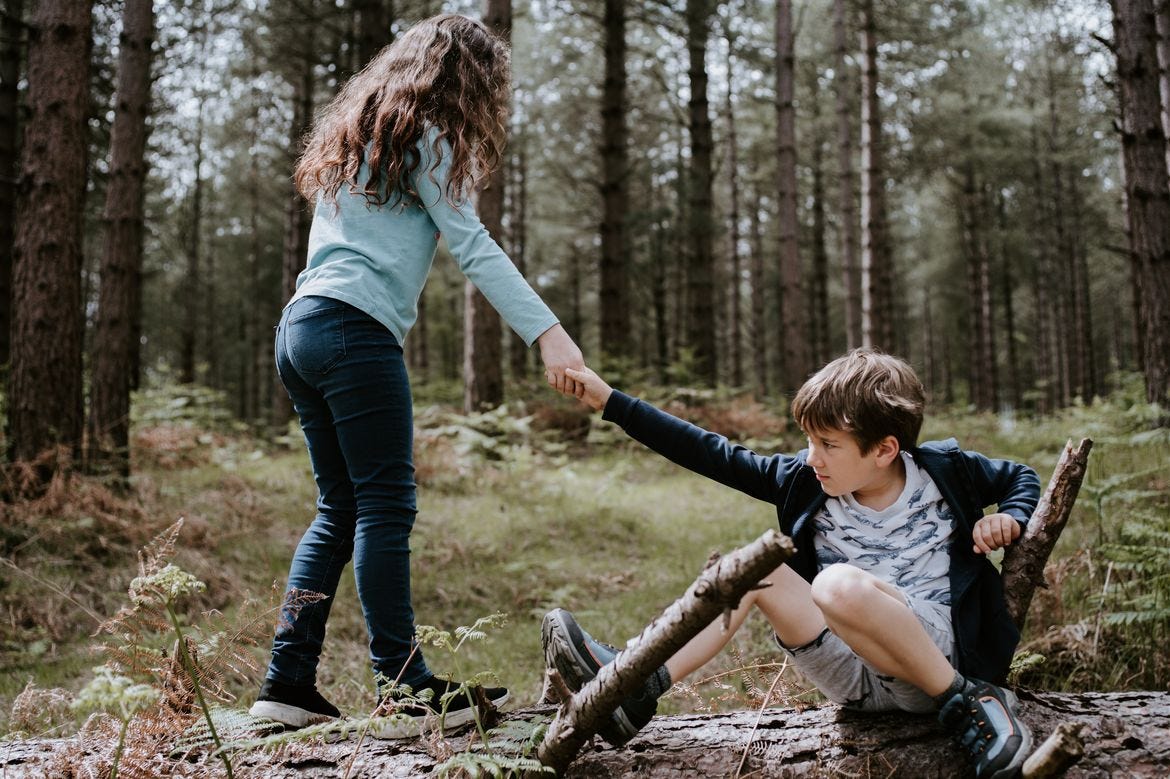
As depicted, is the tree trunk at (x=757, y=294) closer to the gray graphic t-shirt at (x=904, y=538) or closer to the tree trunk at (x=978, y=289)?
the tree trunk at (x=978, y=289)

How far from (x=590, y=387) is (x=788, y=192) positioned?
32.5 feet

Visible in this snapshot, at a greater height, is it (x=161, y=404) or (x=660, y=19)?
(x=660, y=19)

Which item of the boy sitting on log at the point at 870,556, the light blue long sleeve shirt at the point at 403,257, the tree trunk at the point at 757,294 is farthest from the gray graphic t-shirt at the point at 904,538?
the tree trunk at the point at 757,294

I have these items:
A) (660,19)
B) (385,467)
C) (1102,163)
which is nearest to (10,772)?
(385,467)

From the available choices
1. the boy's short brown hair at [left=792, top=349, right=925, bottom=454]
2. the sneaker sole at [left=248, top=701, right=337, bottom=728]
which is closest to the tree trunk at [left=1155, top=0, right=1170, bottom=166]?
the boy's short brown hair at [left=792, top=349, right=925, bottom=454]

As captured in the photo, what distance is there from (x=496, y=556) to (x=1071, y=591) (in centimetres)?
332

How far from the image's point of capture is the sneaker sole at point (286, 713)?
231 cm

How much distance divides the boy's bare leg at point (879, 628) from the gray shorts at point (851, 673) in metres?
0.14

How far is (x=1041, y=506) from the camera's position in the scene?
2283 millimetres

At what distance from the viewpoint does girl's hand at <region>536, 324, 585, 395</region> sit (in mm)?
2391

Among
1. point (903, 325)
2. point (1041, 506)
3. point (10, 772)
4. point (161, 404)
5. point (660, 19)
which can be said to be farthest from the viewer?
point (903, 325)

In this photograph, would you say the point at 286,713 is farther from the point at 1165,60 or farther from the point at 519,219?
the point at 519,219

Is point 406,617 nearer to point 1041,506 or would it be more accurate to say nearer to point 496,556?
point 1041,506

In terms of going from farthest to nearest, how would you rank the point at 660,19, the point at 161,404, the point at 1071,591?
the point at 660,19, the point at 161,404, the point at 1071,591
